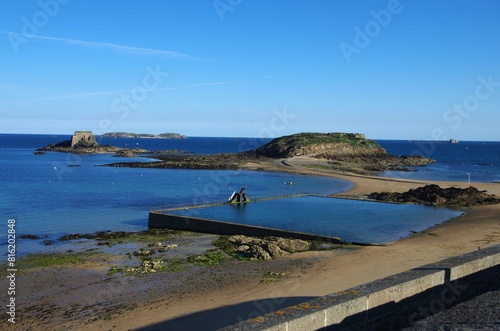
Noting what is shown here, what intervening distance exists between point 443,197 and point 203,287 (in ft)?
94.8

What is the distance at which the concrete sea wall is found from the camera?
6.73m

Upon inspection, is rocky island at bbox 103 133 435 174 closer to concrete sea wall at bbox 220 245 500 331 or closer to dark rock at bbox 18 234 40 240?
dark rock at bbox 18 234 40 240

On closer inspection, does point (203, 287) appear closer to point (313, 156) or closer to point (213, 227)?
point (213, 227)

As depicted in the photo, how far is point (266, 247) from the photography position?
22.2 m

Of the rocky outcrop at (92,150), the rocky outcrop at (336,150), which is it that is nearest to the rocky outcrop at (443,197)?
the rocky outcrop at (336,150)

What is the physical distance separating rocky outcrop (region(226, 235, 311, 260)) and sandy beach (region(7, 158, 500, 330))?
71 cm

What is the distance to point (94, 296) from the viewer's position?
16672mm

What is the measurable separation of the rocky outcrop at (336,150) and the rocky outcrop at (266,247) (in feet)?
248

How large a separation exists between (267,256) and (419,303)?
43.9 ft

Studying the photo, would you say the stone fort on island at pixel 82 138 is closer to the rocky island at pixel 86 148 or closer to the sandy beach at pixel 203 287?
the rocky island at pixel 86 148

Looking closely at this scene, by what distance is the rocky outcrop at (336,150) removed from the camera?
334 feet

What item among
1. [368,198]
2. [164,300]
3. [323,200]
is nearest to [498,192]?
[368,198]

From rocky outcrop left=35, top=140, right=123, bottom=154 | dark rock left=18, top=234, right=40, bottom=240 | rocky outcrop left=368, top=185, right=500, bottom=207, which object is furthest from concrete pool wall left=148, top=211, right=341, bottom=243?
rocky outcrop left=35, top=140, right=123, bottom=154

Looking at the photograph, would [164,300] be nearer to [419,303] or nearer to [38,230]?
[419,303]
